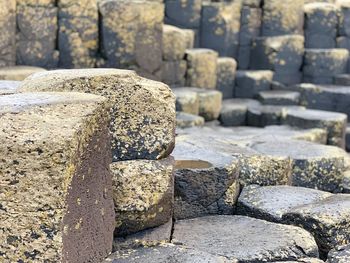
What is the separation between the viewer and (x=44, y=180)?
91.1 inches

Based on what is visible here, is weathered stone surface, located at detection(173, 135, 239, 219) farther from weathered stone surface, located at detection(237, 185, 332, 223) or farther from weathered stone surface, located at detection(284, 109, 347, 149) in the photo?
→ weathered stone surface, located at detection(284, 109, 347, 149)

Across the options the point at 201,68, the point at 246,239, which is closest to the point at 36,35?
the point at 201,68

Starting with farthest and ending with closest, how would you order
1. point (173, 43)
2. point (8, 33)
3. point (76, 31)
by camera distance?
1. point (173, 43)
2. point (76, 31)
3. point (8, 33)

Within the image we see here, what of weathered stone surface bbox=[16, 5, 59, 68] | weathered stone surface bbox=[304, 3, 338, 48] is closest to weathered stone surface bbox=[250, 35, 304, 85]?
weathered stone surface bbox=[304, 3, 338, 48]

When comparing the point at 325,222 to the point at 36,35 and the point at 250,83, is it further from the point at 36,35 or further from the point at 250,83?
the point at 250,83

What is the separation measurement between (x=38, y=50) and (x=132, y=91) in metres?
4.83

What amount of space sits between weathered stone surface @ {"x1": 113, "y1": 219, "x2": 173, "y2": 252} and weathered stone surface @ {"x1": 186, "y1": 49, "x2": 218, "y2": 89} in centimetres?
681

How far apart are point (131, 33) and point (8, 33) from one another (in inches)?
73.6

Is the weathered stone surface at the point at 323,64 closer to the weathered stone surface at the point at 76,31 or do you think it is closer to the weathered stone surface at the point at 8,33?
the weathered stone surface at the point at 76,31

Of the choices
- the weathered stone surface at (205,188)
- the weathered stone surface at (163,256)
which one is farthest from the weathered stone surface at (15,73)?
the weathered stone surface at (163,256)

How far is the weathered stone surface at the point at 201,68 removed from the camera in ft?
32.2

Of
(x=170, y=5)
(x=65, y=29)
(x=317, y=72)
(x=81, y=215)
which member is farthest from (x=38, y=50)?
(x=317, y=72)

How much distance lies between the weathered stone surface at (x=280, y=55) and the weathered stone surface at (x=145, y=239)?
8816 millimetres

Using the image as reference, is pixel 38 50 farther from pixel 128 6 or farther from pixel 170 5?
pixel 170 5
